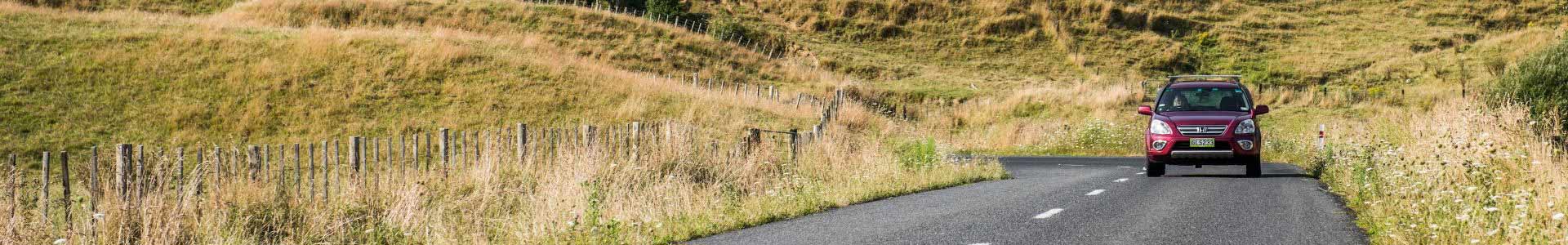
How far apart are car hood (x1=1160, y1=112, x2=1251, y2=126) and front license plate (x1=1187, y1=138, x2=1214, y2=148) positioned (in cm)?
20

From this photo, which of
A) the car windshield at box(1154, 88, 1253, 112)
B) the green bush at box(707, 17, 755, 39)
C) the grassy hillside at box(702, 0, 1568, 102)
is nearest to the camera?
the car windshield at box(1154, 88, 1253, 112)

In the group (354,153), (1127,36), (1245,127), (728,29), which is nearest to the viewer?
(354,153)

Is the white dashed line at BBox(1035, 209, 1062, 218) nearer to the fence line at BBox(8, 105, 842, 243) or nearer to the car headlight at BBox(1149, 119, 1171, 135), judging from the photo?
the fence line at BBox(8, 105, 842, 243)

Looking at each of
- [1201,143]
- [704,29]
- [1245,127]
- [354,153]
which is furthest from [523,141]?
[704,29]

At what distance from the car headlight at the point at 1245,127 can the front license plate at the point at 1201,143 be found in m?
0.40

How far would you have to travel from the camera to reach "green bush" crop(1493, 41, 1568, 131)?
22500mm

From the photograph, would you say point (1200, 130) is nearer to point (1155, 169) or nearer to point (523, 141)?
point (1155, 169)

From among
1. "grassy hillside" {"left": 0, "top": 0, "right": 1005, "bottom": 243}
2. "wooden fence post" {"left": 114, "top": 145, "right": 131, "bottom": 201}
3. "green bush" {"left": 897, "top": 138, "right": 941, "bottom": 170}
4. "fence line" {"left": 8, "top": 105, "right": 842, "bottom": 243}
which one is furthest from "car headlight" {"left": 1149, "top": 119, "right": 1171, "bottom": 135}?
"wooden fence post" {"left": 114, "top": 145, "right": 131, "bottom": 201}

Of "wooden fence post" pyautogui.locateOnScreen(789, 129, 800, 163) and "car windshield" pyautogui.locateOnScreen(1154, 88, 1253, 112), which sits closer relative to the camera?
"wooden fence post" pyautogui.locateOnScreen(789, 129, 800, 163)

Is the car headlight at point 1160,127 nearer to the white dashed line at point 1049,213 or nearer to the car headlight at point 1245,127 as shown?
the car headlight at point 1245,127

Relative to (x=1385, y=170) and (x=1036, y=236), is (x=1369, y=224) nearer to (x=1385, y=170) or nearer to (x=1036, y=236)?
(x=1036, y=236)

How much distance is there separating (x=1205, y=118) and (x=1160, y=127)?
58cm

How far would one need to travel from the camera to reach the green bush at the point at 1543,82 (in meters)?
22.5

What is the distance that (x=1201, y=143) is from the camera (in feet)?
58.8
